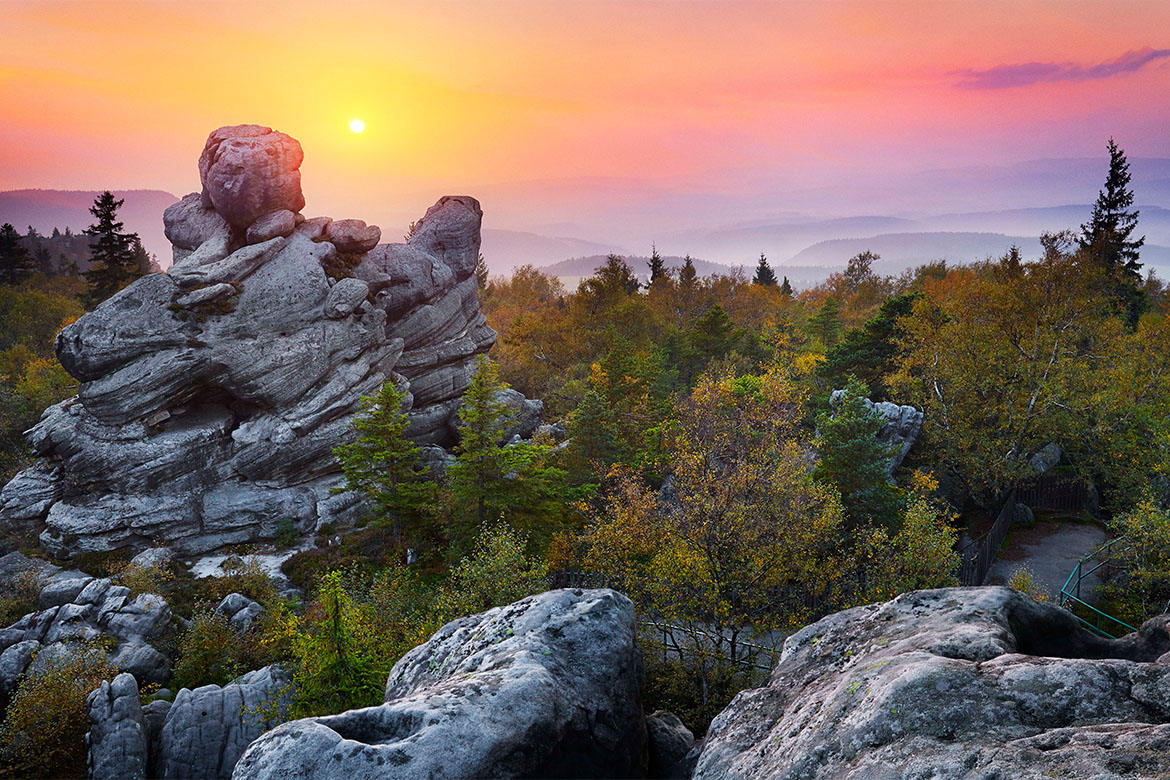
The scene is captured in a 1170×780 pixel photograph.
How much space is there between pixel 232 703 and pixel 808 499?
2253 centimetres

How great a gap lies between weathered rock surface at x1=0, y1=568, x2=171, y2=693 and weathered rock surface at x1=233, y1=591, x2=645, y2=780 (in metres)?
18.6

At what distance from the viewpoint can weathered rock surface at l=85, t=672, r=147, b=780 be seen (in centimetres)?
2128

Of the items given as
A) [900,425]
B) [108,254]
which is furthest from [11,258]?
[900,425]

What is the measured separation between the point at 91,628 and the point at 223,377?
20355mm

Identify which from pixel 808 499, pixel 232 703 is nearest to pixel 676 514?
pixel 808 499

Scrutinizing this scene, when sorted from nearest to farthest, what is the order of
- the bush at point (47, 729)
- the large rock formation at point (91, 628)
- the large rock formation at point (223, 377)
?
1. the bush at point (47, 729)
2. the large rock formation at point (91, 628)
3. the large rock formation at point (223, 377)

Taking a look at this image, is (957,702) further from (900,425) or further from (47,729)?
(900,425)

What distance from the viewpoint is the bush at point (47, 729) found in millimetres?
22203

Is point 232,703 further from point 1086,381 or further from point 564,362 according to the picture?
point 564,362

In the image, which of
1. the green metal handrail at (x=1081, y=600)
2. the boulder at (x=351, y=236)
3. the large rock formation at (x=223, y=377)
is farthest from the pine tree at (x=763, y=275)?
the green metal handrail at (x=1081, y=600)

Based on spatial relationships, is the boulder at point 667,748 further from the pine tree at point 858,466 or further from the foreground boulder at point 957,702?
the pine tree at point 858,466

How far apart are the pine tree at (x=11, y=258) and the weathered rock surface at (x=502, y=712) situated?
10591 cm

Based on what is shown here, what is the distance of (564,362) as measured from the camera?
2928 inches

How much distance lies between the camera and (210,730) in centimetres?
2236
